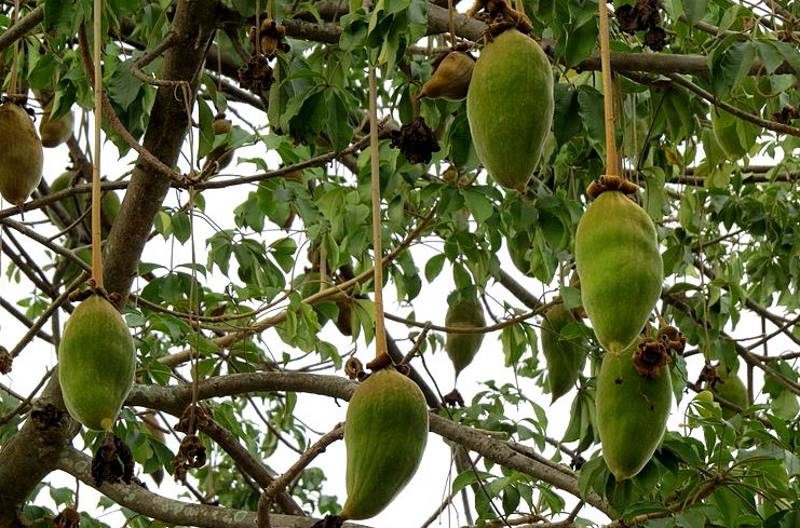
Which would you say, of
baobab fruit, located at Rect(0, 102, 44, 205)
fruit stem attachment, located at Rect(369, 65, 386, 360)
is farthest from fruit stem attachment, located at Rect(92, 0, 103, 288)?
baobab fruit, located at Rect(0, 102, 44, 205)

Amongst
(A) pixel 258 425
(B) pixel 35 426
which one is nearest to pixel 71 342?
(B) pixel 35 426

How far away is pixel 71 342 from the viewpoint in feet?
3.22

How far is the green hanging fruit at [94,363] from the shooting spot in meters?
0.97

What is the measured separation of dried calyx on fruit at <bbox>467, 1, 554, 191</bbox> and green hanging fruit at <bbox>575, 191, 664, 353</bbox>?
0.27 ft

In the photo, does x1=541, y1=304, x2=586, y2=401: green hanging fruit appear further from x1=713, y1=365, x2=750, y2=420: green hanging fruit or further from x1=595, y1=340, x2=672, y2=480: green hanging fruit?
x1=595, y1=340, x2=672, y2=480: green hanging fruit

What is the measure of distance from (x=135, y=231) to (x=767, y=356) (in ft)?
5.25

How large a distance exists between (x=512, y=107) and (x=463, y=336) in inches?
61.6

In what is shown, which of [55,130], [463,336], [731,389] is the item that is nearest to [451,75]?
[463,336]

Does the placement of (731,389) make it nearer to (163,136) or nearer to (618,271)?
(163,136)

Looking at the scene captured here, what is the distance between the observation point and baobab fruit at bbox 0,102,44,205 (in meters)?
1.75

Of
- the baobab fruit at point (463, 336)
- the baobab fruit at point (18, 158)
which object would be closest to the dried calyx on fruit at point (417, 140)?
the baobab fruit at point (18, 158)

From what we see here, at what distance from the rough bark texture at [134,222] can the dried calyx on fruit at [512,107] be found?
0.83 metres

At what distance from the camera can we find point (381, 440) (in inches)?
37.0

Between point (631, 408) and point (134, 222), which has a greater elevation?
point (134, 222)
